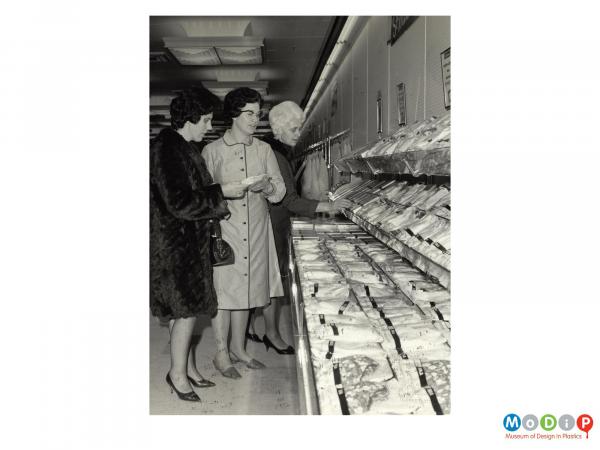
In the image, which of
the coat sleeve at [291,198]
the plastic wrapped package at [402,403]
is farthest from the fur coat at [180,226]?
the plastic wrapped package at [402,403]

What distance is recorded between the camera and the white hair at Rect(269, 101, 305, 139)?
3.78 metres

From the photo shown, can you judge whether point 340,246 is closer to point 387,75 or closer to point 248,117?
point 248,117

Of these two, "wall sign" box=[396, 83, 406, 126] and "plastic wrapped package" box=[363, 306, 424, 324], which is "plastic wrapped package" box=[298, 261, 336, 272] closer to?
"plastic wrapped package" box=[363, 306, 424, 324]

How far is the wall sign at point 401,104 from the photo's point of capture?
372 centimetres

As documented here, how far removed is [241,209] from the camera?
10.7 ft
